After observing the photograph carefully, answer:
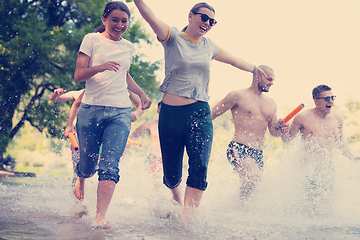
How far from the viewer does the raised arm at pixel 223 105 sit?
18.0ft

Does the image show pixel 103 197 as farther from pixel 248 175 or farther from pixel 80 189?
pixel 248 175

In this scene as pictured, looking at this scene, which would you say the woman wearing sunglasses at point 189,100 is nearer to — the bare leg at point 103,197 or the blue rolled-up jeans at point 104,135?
the blue rolled-up jeans at point 104,135

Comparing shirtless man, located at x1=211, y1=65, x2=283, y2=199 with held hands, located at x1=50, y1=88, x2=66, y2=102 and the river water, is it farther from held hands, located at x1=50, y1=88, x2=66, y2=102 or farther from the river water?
held hands, located at x1=50, y1=88, x2=66, y2=102

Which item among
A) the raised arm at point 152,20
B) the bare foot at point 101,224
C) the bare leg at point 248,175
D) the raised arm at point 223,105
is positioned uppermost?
the raised arm at point 152,20

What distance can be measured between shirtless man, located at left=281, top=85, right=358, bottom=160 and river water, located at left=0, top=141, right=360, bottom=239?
19 cm

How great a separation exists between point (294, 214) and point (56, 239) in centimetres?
315

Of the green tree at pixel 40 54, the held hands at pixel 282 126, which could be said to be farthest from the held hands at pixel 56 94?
the green tree at pixel 40 54

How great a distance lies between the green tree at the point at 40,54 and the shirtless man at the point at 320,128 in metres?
10.2

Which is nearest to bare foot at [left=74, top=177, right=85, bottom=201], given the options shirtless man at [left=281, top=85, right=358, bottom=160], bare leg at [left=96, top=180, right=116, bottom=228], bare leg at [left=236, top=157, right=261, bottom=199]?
bare leg at [left=96, top=180, right=116, bottom=228]

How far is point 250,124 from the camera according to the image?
5531mm

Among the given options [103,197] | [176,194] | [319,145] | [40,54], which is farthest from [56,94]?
[40,54]

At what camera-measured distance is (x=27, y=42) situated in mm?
14242

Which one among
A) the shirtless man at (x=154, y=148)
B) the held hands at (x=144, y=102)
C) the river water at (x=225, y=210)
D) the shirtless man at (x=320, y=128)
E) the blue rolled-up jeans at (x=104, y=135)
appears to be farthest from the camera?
the shirtless man at (x=154, y=148)

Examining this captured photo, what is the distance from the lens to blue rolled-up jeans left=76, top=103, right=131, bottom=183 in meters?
3.81
